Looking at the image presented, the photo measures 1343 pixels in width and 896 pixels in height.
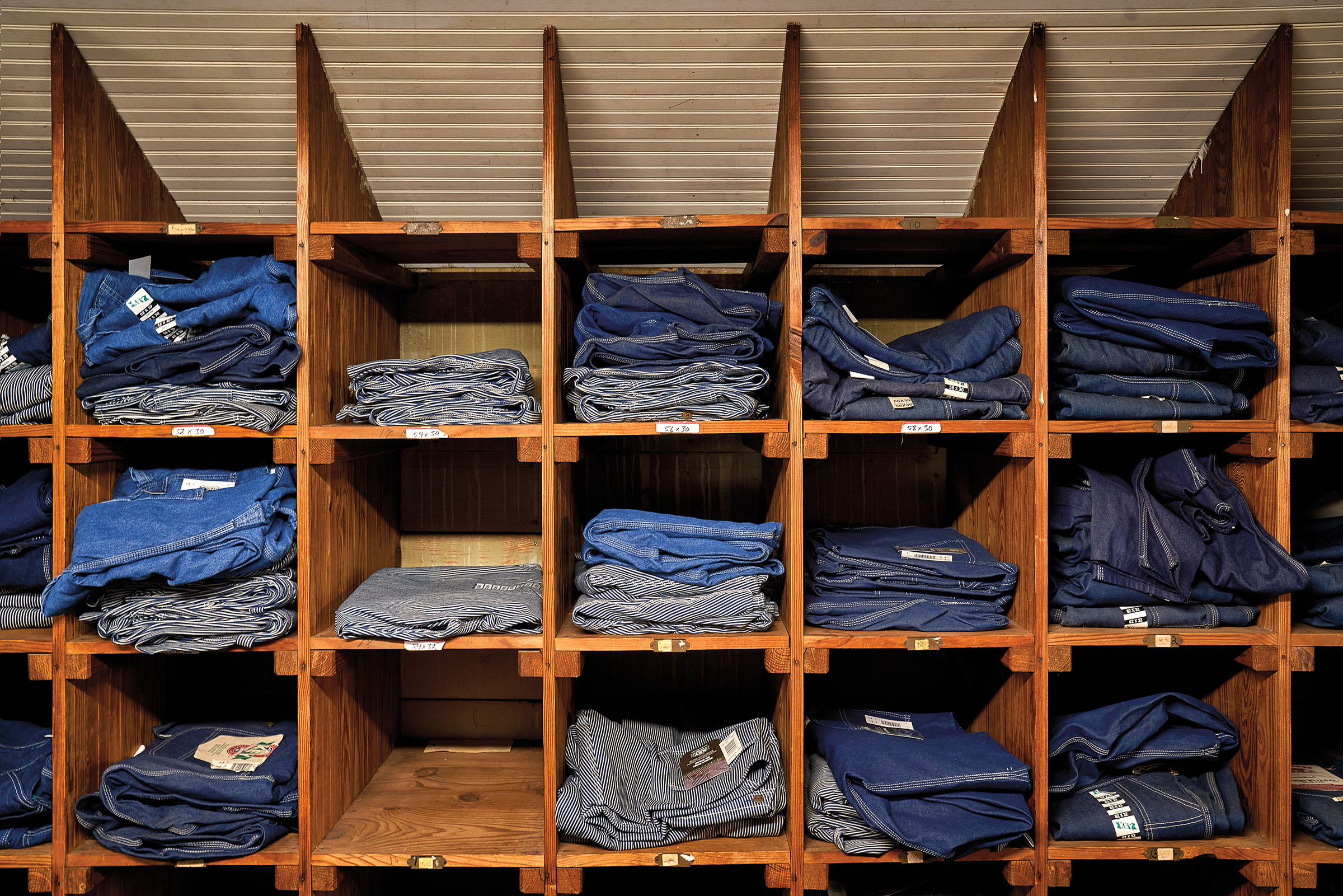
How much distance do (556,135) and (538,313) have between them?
84 cm

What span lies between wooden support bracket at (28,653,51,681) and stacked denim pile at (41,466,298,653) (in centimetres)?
17

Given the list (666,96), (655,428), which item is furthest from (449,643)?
(666,96)

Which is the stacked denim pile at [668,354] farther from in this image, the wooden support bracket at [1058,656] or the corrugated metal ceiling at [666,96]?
the wooden support bracket at [1058,656]

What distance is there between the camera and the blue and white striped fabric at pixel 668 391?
2.18 m

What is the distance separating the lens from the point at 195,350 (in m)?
2.16

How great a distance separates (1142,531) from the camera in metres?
2.16

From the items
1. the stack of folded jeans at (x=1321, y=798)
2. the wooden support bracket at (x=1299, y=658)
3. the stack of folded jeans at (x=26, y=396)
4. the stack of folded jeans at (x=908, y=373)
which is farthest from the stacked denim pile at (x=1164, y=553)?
the stack of folded jeans at (x=26, y=396)

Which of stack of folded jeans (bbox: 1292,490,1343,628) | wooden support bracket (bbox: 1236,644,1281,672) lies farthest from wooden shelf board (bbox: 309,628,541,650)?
stack of folded jeans (bbox: 1292,490,1343,628)

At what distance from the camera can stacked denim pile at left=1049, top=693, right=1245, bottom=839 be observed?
Answer: 215 centimetres

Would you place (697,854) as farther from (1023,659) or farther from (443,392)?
(443,392)

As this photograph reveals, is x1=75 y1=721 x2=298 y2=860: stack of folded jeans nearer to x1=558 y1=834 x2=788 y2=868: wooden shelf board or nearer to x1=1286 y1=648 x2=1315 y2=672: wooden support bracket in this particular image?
x1=558 y1=834 x2=788 y2=868: wooden shelf board

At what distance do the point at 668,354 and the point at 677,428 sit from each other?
0.74 ft

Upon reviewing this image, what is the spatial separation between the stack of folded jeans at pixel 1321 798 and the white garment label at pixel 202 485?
3.41 meters

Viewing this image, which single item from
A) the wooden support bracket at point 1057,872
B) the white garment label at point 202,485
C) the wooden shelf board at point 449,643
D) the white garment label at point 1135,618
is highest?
the white garment label at point 202,485
